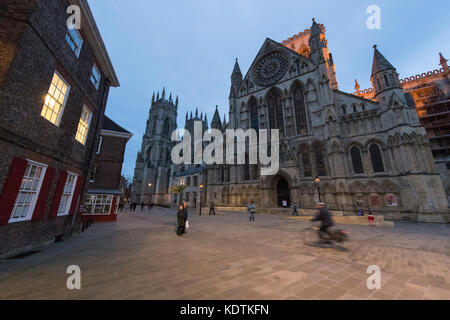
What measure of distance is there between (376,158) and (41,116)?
89.2 ft

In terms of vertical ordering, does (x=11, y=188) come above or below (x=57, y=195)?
above

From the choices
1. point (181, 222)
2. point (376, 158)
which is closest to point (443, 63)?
point (376, 158)

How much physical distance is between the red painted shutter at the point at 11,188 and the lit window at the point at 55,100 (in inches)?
87.4

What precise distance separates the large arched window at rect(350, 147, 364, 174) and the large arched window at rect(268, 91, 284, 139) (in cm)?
919

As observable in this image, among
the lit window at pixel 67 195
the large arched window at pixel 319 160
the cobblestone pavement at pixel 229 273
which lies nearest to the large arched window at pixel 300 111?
the large arched window at pixel 319 160

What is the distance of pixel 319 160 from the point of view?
22312 millimetres

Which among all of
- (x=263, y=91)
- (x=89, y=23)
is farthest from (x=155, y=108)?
(x=89, y=23)

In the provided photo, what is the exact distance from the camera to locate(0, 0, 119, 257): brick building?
5227 mm

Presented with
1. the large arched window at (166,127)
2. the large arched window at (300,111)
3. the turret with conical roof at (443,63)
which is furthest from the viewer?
the large arched window at (166,127)

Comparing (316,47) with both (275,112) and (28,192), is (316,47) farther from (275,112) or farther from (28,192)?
(28,192)

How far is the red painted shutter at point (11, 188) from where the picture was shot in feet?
16.2

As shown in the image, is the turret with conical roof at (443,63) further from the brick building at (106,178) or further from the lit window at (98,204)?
the lit window at (98,204)

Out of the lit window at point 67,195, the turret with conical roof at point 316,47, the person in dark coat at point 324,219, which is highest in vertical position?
the turret with conical roof at point 316,47

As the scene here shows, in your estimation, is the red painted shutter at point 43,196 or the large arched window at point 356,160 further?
the large arched window at point 356,160
